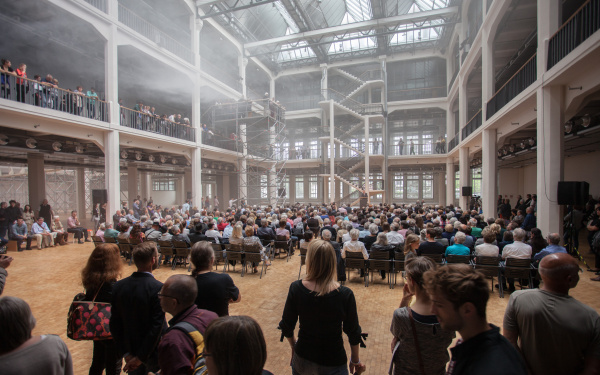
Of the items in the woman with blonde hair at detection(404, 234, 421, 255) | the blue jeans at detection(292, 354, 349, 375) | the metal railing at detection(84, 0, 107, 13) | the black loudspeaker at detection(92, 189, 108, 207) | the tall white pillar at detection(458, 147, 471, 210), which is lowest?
the blue jeans at detection(292, 354, 349, 375)

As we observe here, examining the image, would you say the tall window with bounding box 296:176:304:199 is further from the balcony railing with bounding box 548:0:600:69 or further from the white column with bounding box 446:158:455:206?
the balcony railing with bounding box 548:0:600:69

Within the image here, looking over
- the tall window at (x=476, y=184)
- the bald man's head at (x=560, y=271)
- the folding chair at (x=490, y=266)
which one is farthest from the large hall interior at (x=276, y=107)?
the tall window at (x=476, y=184)

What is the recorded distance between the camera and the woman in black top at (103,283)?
7.93 ft

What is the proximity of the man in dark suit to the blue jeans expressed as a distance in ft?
3.51

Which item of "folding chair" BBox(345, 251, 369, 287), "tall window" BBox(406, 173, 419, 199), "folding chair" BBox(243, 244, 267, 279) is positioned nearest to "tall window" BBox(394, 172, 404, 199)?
"tall window" BBox(406, 173, 419, 199)

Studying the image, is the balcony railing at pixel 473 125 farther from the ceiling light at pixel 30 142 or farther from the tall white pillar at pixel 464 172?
the ceiling light at pixel 30 142

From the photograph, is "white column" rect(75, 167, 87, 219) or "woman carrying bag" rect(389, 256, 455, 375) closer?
"woman carrying bag" rect(389, 256, 455, 375)

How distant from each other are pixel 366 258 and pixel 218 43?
19.5 m

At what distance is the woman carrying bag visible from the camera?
69.9 inches

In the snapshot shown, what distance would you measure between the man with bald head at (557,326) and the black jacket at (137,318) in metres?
2.51

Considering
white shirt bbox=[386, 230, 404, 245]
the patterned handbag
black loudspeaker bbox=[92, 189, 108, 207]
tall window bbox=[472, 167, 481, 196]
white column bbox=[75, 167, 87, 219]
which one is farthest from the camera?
tall window bbox=[472, 167, 481, 196]

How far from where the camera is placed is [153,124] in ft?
43.8

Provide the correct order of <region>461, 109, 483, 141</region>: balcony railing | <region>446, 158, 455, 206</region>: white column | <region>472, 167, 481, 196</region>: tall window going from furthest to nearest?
<region>472, 167, 481, 196</region>: tall window < <region>446, 158, 455, 206</region>: white column < <region>461, 109, 483, 141</region>: balcony railing

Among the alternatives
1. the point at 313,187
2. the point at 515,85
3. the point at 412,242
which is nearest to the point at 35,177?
the point at 412,242
